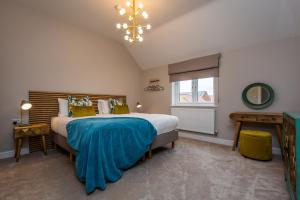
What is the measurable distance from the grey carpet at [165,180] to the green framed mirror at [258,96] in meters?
0.99

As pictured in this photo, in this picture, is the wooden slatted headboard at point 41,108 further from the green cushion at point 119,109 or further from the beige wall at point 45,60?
the green cushion at point 119,109

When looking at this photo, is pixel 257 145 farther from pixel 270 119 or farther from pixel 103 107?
pixel 103 107

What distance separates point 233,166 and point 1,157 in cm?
390

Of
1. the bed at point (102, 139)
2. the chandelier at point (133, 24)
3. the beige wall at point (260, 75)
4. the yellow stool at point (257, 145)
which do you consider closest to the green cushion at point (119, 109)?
the bed at point (102, 139)

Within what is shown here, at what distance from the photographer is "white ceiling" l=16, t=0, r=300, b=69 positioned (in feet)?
8.38

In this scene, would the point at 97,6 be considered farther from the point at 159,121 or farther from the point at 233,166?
the point at 233,166

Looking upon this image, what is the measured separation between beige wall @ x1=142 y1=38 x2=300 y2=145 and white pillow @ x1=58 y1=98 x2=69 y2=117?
3442mm

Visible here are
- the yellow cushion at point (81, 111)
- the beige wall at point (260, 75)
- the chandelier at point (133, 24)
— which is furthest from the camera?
the yellow cushion at point (81, 111)

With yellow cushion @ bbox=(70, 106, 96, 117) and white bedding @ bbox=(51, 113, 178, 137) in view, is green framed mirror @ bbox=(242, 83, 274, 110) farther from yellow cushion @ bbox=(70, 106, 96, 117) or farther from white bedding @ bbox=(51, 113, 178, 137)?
yellow cushion @ bbox=(70, 106, 96, 117)

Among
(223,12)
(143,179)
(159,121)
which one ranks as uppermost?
(223,12)

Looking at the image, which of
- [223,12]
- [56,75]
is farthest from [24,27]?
[223,12]

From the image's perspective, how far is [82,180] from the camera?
1.79 m

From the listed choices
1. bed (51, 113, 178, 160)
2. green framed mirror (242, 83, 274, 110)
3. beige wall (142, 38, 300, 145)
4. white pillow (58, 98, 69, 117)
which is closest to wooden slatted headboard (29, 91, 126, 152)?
white pillow (58, 98, 69, 117)

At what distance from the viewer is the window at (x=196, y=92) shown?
148 inches
